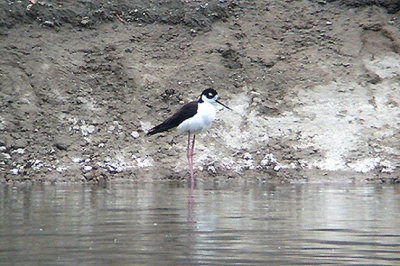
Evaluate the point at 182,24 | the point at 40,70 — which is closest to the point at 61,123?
the point at 40,70

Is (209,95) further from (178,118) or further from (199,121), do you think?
(178,118)

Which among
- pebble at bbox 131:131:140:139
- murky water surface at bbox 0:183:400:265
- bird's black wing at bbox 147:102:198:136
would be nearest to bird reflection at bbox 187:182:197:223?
murky water surface at bbox 0:183:400:265

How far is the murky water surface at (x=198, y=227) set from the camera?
4633 mm

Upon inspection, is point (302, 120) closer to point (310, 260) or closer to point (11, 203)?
point (11, 203)

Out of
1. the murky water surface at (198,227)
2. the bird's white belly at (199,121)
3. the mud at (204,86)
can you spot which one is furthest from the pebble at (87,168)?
the murky water surface at (198,227)

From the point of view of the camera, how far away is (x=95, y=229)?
19.7 feet

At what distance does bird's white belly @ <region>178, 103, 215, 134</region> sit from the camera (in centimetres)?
1451

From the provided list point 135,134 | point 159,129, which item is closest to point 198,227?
point 159,129

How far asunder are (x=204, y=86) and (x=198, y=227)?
37.2 ft

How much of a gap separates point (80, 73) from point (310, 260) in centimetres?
1361

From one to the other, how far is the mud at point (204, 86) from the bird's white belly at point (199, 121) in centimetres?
79

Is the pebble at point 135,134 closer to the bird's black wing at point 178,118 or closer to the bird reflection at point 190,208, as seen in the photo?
the bird's black wing at point 178,118

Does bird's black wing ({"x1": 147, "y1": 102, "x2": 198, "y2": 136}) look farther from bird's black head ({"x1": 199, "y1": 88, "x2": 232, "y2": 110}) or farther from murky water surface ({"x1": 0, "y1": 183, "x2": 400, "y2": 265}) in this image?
murky water surface ({"x1": 0, "y1": 183, "x2": 400, "y2": 265})

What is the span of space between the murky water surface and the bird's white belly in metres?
3.95
